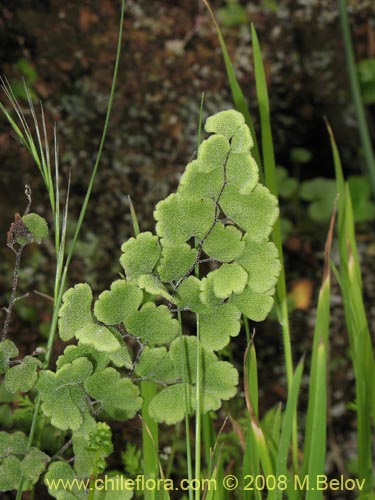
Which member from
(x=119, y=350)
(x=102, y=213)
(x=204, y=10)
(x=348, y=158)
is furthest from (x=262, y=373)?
(x=119, y=350)

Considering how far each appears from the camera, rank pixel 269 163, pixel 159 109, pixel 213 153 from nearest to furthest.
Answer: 1. pixel 213 153
2. pixel 269 163
3. pixel 159 109

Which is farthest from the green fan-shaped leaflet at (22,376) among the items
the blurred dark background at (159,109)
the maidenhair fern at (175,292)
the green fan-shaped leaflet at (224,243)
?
the blurred dark background at (159,109)

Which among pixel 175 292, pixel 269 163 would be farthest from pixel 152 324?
pixel 269 163

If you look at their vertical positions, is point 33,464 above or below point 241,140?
below

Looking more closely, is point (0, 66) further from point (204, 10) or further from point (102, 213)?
point (204, 10)

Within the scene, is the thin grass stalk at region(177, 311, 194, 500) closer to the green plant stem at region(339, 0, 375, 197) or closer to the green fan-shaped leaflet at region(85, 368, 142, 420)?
the green fan-shaped leaflet at region(85, 368, 142, 420)

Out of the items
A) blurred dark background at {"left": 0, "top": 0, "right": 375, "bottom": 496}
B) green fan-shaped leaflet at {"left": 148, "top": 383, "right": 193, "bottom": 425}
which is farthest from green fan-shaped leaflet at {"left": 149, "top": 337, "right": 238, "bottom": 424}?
blurred dark background at {"left": 0, "top": 0, "right": 375, "bottom": 496}

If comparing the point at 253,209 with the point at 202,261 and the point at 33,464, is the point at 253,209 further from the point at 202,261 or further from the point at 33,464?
the point at 33,464
